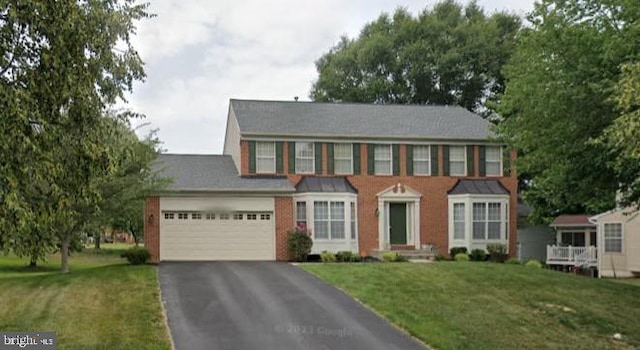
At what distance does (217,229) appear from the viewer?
25.5m

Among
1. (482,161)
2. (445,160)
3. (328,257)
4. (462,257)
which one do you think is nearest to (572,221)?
(482,161)

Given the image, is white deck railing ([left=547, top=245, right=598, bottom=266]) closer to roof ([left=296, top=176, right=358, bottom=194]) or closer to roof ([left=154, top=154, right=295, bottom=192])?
roof ([left=296, top=176, right=358, bottom=194])

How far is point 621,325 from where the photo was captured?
14836 millimetres

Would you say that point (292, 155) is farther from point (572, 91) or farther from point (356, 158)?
point (572, 91)

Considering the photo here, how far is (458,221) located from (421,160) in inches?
116

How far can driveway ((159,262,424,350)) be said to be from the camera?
12000 mm

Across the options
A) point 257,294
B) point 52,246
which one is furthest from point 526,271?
point 52,246

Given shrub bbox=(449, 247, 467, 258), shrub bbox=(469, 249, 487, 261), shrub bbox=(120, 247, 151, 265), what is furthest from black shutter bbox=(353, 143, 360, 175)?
shrub bbox=(120, 247, 151, 265)

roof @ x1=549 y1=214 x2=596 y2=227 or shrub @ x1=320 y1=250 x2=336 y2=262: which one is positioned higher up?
roof @ x1=549 y1=214 x2=596 y2=227

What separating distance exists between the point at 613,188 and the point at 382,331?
756 centimetres

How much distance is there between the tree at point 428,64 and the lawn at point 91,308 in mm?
29678

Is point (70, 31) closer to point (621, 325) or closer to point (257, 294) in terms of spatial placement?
point (257, 294)

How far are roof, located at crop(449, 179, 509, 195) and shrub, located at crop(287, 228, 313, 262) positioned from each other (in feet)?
22.8

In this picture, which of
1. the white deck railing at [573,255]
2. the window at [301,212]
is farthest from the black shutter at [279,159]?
the white deck railing at [573,255]
